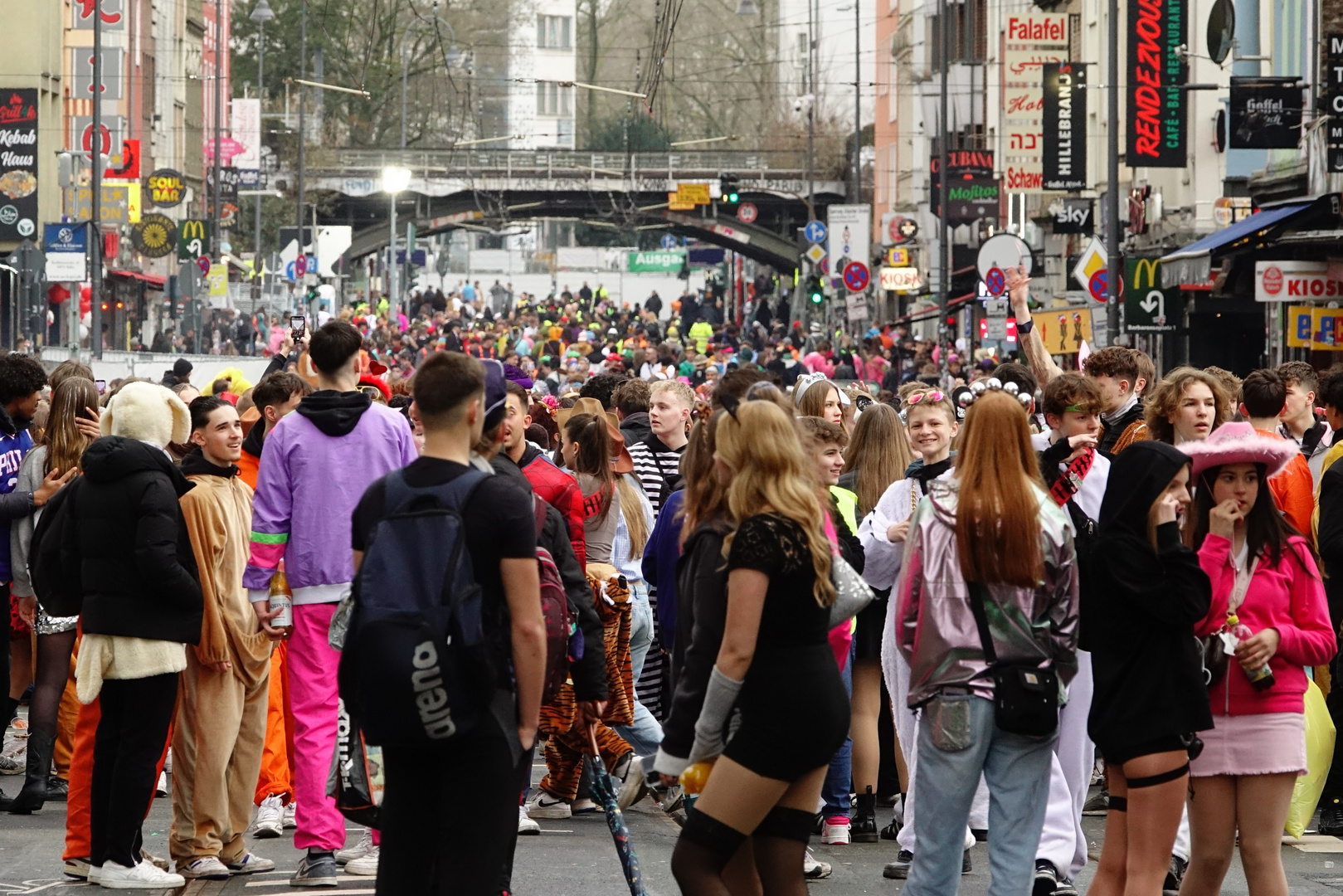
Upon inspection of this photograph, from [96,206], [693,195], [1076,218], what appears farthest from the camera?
[693,195]

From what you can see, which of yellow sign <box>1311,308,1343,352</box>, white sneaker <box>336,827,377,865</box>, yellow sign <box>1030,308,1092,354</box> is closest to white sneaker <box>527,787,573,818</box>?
white sneaker <box>336,827,377,865</box>

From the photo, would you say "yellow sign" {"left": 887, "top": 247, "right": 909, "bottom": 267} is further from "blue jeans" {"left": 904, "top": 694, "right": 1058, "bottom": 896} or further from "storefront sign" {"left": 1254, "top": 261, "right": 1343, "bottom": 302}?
"blue jeans" {"left": 904, "top": 694, "right": 1058, "bottom": 896}

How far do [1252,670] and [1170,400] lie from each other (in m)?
2.36

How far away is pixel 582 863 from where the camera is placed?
8.11m

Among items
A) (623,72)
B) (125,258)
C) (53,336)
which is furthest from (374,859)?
(623,72)

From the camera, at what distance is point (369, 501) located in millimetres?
5312

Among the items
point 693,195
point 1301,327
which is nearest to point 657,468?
point 1301,327

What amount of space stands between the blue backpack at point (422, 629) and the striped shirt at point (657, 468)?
4769 mm

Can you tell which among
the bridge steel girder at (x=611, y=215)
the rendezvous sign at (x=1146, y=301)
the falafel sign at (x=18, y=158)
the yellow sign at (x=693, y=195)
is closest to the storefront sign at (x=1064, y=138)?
the rendezvous sign at (x=1146, y=301)

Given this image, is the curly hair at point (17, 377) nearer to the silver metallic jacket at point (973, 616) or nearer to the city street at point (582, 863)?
the city street at point (582, 863)

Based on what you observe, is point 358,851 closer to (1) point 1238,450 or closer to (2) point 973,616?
(2) point 973,616

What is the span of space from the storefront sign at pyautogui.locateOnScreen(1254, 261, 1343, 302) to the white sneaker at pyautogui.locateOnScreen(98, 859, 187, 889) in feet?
58.1

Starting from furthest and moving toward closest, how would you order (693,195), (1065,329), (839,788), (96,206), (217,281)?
(693,195), (217,281), (96,206), (1065,329), (839,788)

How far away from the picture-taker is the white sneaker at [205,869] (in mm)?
7551
